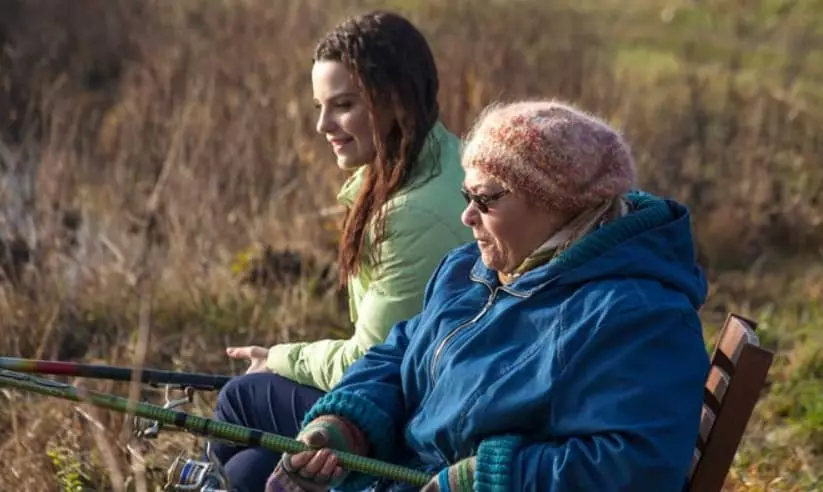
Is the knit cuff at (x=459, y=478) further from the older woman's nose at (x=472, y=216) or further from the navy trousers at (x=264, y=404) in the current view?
the navy trousers at (x=264, y=404)

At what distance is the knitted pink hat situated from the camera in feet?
8.87

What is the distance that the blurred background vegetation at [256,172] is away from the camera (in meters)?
5.16

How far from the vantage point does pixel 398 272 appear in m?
3.43

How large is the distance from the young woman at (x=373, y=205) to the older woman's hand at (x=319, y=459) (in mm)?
432

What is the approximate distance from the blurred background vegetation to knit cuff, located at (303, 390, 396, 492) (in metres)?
1.00

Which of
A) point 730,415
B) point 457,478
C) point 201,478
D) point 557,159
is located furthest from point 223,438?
point 730,415

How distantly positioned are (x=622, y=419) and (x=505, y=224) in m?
0.49

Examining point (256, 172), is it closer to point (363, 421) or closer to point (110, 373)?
point (110, 373)

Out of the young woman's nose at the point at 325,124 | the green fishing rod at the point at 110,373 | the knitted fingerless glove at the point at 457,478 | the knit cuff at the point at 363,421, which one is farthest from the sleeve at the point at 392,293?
the knitted fingerless glove at the point at 457,478

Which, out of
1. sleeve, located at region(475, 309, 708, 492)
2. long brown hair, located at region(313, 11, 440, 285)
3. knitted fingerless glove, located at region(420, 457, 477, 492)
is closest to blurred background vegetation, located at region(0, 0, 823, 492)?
long brown hair, located at region(313, 11, 440, 285)

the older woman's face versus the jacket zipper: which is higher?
the older woman's face

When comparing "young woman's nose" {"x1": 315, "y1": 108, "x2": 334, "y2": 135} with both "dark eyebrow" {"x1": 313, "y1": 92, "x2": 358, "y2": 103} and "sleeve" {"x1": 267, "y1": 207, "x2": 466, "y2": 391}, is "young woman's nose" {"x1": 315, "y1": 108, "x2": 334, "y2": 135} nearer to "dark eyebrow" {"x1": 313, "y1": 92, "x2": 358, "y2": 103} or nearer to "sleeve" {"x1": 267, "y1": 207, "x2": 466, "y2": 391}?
"dark eyebrow" {"x1": 313, "y1": 92, "x2": 358, "y2": 103}

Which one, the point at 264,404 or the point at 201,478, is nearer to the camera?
the point at 201,478

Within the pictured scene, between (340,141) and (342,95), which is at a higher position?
(342,95)
